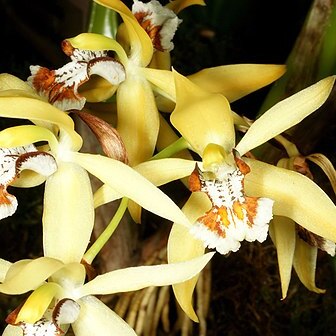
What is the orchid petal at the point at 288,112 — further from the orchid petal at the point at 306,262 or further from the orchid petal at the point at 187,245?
the orchid petal at the point at 306,262

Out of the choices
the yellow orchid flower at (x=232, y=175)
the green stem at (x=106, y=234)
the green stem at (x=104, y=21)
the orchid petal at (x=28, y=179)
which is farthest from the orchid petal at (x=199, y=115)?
the green stem at (x=104, y=21)

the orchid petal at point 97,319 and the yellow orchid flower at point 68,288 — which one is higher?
the yellow orchid flower at point 68,288

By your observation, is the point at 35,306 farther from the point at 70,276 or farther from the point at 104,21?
the point at 104,21

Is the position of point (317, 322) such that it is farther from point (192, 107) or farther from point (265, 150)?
point (192, 107)

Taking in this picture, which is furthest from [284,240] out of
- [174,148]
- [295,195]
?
[174,148]

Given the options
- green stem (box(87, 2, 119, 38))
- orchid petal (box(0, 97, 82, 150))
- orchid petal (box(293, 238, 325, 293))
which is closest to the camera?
orchid petal (box(0, 97, 82, 150))

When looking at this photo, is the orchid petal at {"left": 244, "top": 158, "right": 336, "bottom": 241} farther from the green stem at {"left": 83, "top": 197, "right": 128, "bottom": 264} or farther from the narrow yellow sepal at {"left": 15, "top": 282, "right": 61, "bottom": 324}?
the narrow yellow sepal at {"left": 15, "top": 282, "right": 61, "bottom": 324}

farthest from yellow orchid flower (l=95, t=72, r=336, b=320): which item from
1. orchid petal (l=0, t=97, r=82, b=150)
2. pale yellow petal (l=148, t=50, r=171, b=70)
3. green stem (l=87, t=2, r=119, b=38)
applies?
green stem (l=87, t=2, r=119, b=38)
